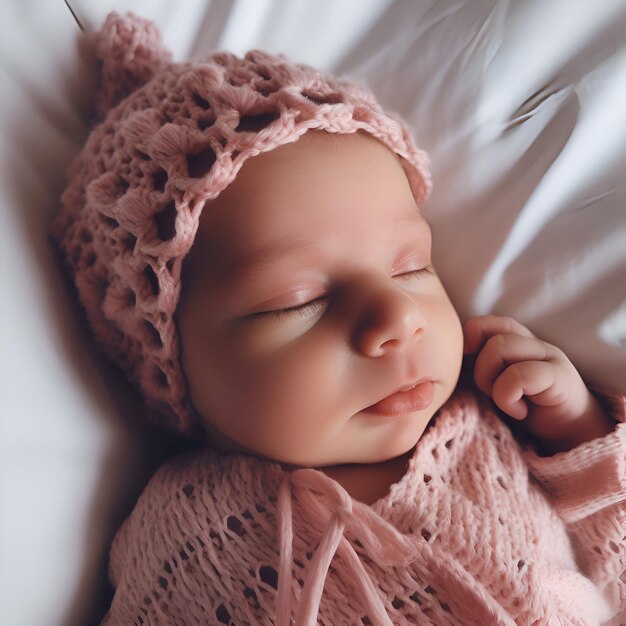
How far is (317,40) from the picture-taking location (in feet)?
3.79

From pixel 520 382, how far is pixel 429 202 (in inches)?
13.4

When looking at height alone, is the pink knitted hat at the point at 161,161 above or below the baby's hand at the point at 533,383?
above

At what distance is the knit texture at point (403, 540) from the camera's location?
805 millimetres

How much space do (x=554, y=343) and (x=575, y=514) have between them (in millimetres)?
266

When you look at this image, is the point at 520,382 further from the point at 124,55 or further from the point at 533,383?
the point at 124,55

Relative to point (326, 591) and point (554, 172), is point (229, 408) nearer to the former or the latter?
point (326, 591)

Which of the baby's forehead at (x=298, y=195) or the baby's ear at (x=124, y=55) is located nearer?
the baby's forehead at (x=298, y=195)

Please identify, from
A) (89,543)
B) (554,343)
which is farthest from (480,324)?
(89,543)

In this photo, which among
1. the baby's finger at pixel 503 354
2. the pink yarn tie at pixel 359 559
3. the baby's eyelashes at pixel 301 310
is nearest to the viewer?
the pink yarn tie at pixel 359 559

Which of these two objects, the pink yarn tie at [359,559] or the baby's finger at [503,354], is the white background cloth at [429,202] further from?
the pink yarn tie at [359,559]

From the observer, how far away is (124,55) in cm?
103

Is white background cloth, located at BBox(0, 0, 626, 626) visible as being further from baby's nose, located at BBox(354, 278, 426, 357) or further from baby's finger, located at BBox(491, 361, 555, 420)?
baby's nose, located at BBox(354, 278, 426, 357)

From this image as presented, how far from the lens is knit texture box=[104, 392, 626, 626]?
81cm

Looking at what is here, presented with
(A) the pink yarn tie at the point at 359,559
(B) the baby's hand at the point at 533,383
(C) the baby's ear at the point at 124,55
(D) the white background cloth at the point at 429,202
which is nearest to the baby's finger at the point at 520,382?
(B) the baby's hand at the point at 533,383
